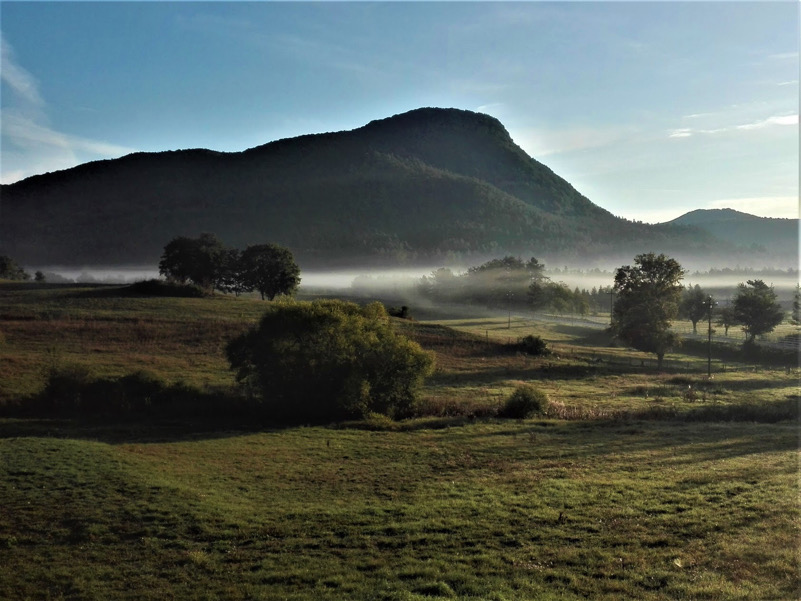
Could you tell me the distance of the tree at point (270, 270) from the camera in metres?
102

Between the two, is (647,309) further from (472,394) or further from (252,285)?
(252,285)

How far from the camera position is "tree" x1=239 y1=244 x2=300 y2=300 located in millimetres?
101500

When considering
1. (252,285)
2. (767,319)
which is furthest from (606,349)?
(252,285)

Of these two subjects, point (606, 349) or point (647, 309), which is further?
point (606, 349)

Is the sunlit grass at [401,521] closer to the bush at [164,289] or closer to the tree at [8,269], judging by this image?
the bush at [164,289]

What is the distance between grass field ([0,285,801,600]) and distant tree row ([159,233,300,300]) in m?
62.6

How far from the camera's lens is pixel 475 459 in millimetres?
24359

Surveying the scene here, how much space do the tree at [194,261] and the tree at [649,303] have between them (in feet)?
218

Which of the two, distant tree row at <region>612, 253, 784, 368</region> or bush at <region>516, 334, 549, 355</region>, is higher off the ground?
distant tree row at <region>612, 253, 784, 368</region>

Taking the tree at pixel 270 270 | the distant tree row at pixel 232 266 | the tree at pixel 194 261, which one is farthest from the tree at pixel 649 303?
the tree at pixel 194 261

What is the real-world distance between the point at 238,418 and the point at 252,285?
74.2 m

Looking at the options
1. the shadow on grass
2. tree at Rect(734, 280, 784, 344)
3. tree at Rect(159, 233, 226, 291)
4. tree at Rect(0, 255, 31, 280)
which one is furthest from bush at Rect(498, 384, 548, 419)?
tree at Rect(0, 255, 31, 280)

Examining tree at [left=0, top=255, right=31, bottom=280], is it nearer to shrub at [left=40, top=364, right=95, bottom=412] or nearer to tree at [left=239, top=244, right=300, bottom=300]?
tree at [left=239, top=244, right=300, bottom=300]

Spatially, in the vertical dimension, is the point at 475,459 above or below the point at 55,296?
below
